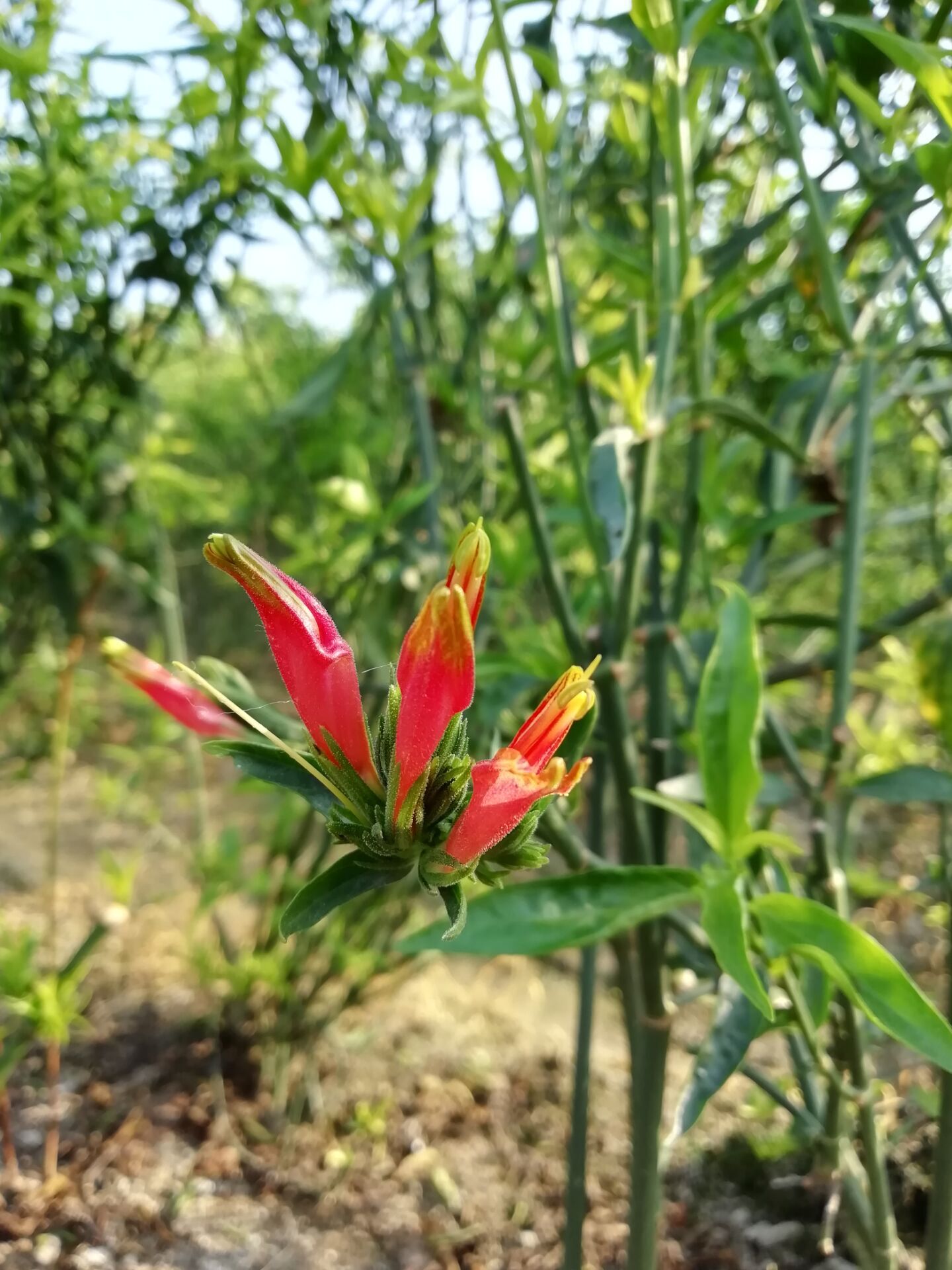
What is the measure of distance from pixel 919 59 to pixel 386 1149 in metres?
1.15

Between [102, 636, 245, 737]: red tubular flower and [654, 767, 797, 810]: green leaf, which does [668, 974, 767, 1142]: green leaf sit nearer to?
[654, 767, 797, 810]: green leaf

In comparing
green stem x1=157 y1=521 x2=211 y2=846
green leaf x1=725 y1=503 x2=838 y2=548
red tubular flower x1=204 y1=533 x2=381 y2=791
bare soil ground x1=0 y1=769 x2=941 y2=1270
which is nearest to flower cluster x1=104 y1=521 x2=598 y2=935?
red tubular flower x1=204 y1=533 x2=381 y2=791

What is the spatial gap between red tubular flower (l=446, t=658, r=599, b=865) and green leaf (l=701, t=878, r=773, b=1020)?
12 cm

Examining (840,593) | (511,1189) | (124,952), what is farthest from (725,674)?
(124,952)

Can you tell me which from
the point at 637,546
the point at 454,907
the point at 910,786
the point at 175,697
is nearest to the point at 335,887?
the point at 454,907

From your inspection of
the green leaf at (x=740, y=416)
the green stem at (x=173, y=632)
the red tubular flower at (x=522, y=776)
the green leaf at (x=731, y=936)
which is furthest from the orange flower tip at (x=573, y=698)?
the green stem at (x=173, y=632)

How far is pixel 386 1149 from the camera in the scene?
3.54 feet

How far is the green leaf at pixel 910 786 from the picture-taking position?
0.50 meters

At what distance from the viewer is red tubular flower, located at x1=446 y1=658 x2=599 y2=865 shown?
0.94ft

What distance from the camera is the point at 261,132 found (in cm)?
81

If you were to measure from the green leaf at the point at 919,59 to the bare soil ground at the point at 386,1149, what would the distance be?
674 millimetres

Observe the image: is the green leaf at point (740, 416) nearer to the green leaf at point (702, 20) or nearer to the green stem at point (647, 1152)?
the green leaf at point (702, 20)

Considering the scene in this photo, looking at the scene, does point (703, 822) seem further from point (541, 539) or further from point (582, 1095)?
point (582, 1095)

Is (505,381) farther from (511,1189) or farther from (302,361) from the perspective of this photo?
(302,361)
